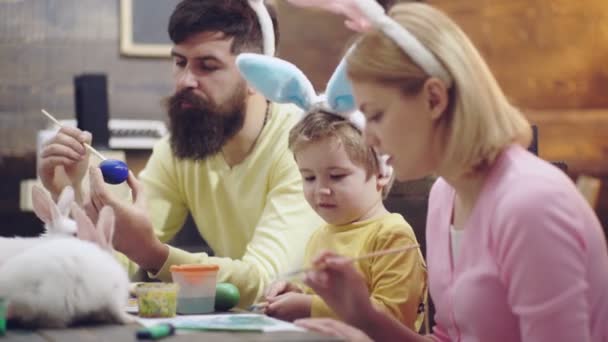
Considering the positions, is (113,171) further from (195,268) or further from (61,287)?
(61,287)

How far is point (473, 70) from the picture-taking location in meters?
1.60

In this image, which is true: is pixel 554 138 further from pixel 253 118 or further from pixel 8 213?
pixel 8 213

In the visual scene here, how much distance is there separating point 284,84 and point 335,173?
21cm

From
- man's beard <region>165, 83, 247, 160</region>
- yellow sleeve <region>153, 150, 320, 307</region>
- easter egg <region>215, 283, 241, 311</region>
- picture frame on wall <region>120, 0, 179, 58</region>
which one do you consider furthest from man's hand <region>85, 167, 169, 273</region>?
picture frame on wall <region>120, 0, 179, 58</region>

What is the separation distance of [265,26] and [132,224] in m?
0.69

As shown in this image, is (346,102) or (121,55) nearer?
(346,102)

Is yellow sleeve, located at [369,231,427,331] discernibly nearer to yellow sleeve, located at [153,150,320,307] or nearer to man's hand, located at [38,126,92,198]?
yellow sleeve, located at [153,150,320,307]

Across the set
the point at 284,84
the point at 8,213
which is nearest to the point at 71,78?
the point at 8,213

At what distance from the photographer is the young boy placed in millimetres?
1940

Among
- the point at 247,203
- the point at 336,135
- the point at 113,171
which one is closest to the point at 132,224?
the point at 113,171

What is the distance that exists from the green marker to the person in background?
34.7 inches

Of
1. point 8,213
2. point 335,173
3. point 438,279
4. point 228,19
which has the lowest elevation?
point 8,213

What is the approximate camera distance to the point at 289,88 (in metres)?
2.11

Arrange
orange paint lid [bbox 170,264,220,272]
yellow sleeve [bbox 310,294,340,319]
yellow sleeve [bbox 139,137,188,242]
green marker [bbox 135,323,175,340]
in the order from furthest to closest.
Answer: yellow sleeve [bbox 139,137,188,242], yellow sleeve [bbox 310,294,340,319], orange paint lid [bbox 170,264,220,272], green marker [bbox 135,323,175,340]
